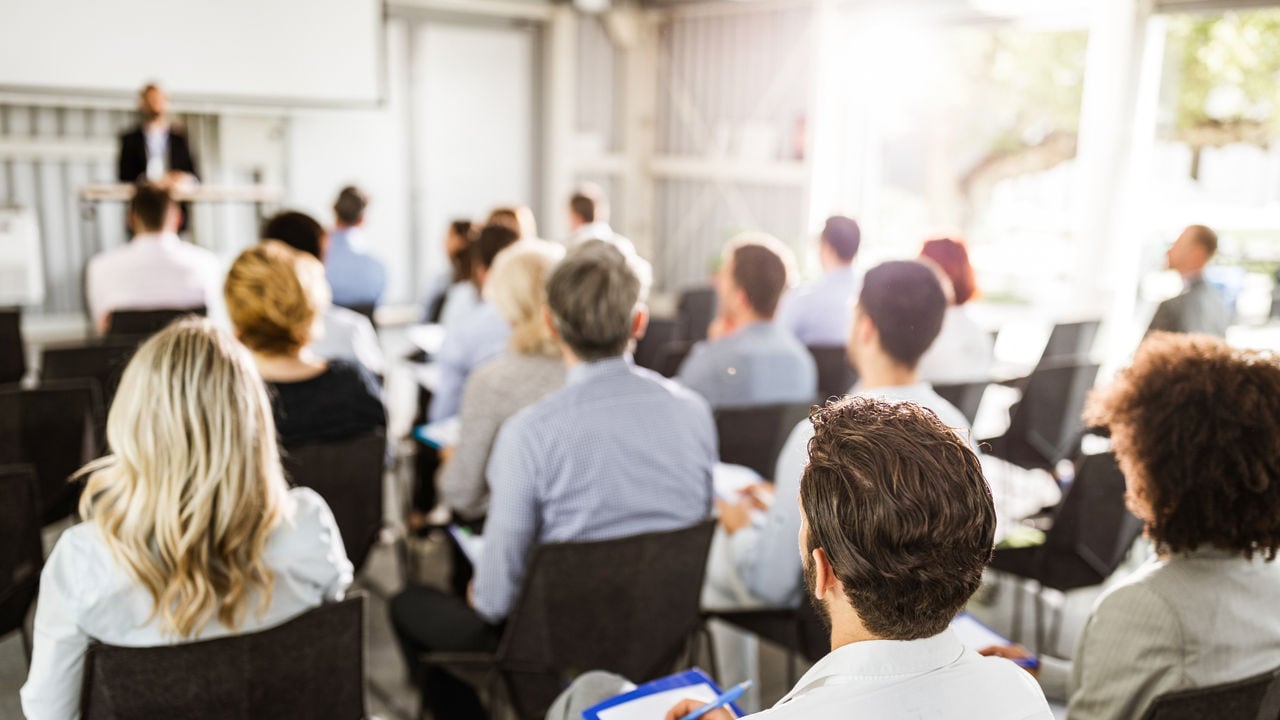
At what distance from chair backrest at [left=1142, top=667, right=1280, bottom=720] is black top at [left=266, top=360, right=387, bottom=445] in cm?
232

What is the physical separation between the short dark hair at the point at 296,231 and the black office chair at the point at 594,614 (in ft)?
8.28

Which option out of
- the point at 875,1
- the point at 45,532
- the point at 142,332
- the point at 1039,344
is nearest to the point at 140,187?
the point at 142,332

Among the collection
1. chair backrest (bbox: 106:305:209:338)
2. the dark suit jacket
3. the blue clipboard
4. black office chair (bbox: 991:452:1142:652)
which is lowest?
black office chair (bbox: 991:452:1142:652)

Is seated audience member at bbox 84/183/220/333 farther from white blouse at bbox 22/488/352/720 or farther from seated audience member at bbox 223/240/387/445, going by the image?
white blouse at bbox 22/488/352/720

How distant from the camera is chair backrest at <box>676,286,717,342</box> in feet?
21.5

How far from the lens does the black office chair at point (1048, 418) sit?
14.5 ft

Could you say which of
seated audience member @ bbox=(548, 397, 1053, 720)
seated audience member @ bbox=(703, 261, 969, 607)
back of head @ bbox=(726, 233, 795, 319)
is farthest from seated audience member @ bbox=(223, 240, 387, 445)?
seated audience member @ bbox=(548, 397, 1053, 720)

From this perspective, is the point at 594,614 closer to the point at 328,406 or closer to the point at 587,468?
the point at 587,468

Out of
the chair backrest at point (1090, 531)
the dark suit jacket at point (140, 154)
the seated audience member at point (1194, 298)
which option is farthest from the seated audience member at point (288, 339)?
the dark suit jacket at point (140, 154)

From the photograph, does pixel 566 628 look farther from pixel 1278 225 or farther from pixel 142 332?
pixel 1278 225

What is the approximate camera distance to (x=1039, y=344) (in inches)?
432

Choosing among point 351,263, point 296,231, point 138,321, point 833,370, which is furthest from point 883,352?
point 351,263

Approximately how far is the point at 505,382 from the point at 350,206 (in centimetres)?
303

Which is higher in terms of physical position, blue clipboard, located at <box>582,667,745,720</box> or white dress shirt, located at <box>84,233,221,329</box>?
white dress shirt, located at <box>84,233,221,329</box>
